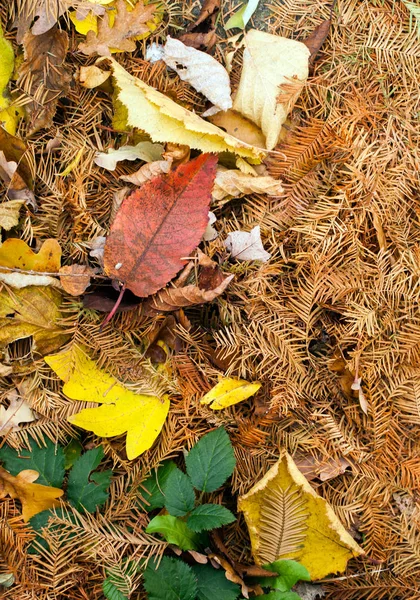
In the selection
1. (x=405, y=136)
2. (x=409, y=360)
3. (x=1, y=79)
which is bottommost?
(x=409, y=360)

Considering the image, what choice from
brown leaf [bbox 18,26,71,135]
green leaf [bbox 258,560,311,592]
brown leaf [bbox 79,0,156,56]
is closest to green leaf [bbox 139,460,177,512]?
green leaf [bbox 258,560,311,592]

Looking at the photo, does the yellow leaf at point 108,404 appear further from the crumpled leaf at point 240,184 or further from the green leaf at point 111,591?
the crumpled leaf at point 240,184

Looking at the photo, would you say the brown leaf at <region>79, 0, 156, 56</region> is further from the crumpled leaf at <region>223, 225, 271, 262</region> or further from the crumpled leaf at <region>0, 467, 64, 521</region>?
the crumpled leaf at <region>0, 467, 64, 521</region>

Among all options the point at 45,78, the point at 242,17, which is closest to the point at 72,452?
the point at 45,78

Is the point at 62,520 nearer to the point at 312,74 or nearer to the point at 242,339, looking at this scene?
the point at 242,339

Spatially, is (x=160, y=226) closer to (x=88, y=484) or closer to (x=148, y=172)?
(x=148, y=172)

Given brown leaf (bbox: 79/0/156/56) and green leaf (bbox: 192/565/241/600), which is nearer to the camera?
green leaf (bbox: 192/565/241/600)

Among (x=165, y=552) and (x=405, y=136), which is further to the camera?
(x=405, y=136)

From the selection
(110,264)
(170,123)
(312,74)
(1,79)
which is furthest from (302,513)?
(1,79)
